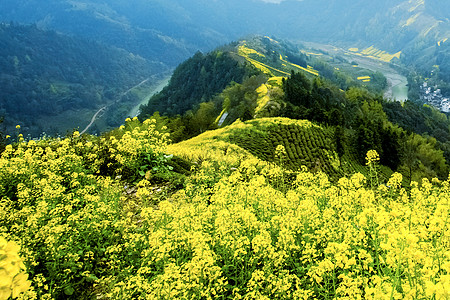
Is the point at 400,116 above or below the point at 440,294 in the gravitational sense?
above

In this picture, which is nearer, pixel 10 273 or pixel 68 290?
pixel 10 273

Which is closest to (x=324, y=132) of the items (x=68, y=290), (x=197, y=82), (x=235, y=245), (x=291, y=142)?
(x=291, y=142)

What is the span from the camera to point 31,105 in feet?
642

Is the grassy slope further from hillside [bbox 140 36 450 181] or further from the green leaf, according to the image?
the green leaf

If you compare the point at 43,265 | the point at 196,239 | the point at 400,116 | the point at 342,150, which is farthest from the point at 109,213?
the point at 400,116

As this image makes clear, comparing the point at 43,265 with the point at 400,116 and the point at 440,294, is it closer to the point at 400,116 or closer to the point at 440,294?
the point at 440,294

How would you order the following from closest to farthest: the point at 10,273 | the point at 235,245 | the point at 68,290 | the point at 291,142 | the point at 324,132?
the point at 10,273, the point at 235,245, the point at 68,290, the point at 291,142, the point at 324,132

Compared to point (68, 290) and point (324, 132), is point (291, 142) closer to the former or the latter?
point (324, 132)

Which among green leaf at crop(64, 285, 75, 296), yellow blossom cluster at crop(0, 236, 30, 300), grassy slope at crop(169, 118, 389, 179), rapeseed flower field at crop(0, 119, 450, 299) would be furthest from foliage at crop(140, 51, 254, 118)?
yellow blossom cluster at crop(0, 236, 30, 300)

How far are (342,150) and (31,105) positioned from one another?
216375 millimetres

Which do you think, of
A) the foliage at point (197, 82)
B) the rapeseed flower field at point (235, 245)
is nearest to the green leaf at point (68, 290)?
the rapeseed flower field at point (235, 245)

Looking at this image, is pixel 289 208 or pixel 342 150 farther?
pixel 342 150

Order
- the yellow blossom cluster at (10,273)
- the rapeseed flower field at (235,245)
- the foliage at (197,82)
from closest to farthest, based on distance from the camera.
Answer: the yellow blossom cluster at (10,273) → the rapeseed flower field at (235,245) → the foliage at (197,82)

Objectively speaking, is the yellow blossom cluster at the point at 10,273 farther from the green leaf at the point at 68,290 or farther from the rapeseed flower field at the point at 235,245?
the green leaf at the point at 68,290
